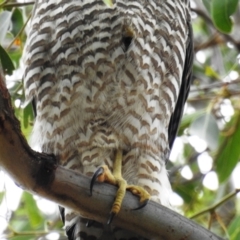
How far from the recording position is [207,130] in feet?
9.80

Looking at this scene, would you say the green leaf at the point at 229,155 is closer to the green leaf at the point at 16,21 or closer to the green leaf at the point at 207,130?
the green leaf at the point at 207,130

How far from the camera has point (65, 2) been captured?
8.91ft

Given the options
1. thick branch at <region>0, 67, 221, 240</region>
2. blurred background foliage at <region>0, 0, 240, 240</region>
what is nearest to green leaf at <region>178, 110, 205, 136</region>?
blurred background foliage at <region>0, 0, 240, 240</region>

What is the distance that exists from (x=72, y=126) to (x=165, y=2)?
607mm

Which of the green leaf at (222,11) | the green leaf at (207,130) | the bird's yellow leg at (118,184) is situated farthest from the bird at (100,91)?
the green leaf at (207,130)

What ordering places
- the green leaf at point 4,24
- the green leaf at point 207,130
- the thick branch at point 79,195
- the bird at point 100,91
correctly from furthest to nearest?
1. the green leaf at point 207,130
2. the green leaf at point 4,24
3. the bird at point 100,91
4. the thick branch at point 79,195

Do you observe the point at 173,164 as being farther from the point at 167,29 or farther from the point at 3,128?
the point at 3,128

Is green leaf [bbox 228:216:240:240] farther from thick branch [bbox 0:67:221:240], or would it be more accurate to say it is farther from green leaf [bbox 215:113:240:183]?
thick branch [bbox 0:67:221:240]

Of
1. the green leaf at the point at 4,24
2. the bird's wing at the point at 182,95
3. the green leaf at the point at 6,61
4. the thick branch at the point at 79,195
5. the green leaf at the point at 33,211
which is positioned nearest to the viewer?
the thick branch at the point at 79,195

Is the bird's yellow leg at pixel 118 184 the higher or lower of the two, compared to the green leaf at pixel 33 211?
higher

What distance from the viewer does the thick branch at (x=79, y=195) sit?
6.45 feet

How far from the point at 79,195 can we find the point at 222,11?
0.97 m

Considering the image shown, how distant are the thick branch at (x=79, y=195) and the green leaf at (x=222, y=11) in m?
0.83

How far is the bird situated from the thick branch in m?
0.43
